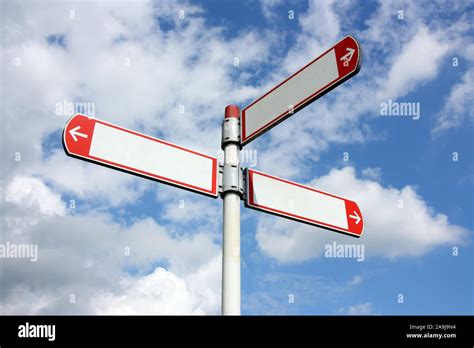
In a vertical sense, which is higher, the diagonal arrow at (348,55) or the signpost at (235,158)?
the diagonal arrow at (348,55)

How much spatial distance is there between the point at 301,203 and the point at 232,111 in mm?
1099

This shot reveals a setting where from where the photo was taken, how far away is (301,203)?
172 inches

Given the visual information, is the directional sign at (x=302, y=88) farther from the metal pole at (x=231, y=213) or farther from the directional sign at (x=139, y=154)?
the directional sign at (x=139, y=154)

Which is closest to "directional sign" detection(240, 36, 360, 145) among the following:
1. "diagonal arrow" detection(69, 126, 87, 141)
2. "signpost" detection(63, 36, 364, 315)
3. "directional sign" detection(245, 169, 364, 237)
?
"signpost" detection(63, 36, 364, 315)

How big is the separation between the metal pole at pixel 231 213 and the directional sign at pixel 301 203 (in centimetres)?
19

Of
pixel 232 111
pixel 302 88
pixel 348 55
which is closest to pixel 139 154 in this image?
pixel 232 111

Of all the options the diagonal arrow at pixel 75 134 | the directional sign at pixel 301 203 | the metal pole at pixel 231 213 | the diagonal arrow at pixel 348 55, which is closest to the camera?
the metal pole at pixel 231 213

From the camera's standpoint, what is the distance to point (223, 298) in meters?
3.53

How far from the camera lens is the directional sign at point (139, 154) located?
366 centimetres

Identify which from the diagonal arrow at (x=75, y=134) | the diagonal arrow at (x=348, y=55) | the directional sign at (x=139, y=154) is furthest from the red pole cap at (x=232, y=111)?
the diagonal arrow at (x=75, y=134)

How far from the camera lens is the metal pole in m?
3.52
